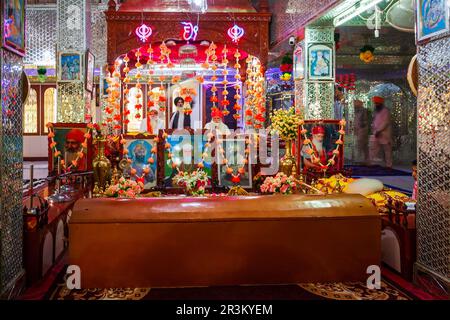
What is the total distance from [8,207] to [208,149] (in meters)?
4.69

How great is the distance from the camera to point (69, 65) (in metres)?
8.14

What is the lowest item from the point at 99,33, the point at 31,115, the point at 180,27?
the point at 31,115

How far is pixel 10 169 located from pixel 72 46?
5276 mm

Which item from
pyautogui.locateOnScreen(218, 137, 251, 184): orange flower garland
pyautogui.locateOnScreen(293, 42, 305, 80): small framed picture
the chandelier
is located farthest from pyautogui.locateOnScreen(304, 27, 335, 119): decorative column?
the chandelier

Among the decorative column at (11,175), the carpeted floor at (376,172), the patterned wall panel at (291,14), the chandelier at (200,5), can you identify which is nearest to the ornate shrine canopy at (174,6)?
the patterned wall panel at (291,14)

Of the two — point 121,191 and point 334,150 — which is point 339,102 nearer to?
point 334,150

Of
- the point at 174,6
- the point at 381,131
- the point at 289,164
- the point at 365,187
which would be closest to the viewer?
the point at 365,187

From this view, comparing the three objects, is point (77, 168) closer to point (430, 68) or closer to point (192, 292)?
point (192, 292)

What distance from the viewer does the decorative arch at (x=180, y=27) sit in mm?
9531

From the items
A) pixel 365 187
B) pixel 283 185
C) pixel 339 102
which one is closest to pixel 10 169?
pixel 283 185

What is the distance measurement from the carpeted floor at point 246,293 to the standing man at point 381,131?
1070 centimetres

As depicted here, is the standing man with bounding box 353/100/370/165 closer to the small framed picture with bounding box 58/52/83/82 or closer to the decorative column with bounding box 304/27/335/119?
the decorative column with bounding box 304/27/335/119
